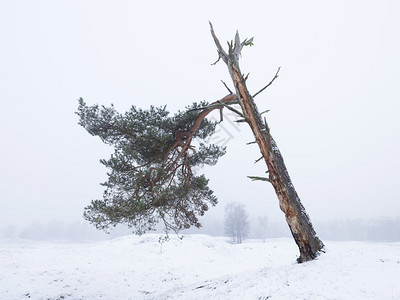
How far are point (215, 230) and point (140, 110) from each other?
91314mm

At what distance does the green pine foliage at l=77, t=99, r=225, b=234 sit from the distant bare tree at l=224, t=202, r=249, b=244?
5172 cm

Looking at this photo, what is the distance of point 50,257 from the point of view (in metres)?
15.1

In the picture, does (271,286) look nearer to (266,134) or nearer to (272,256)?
(266,134)

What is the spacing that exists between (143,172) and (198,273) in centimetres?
1084

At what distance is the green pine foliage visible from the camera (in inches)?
345

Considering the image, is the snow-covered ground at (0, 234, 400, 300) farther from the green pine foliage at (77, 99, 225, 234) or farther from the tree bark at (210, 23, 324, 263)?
the green pine foliage at (77, 99, 225, 234)

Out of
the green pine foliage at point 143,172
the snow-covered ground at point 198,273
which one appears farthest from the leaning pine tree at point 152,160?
the snow-covered ground at point 198,273

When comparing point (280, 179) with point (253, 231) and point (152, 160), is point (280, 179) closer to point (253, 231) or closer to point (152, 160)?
point (152, 160)

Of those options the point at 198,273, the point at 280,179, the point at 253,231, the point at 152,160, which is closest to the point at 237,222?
the point at 253,231

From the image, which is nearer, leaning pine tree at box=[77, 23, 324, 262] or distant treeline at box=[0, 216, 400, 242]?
leaning pine tree at box=[77, 23, 324, 262]

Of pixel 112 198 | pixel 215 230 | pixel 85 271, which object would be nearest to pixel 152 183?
pixel 112 198

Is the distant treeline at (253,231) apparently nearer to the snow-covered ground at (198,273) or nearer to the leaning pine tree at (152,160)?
the snow-covered ground at (198,273)

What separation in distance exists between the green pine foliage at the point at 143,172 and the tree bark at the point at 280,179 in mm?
2148

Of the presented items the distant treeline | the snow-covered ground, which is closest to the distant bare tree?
the distant treeline
